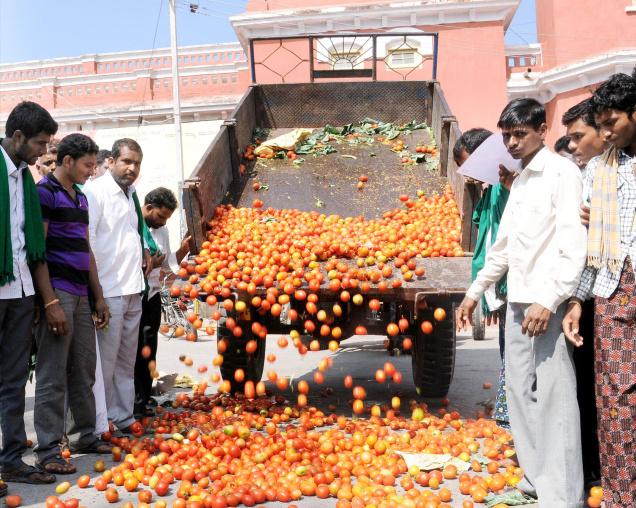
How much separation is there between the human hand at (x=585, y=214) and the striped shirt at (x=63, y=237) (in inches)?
126

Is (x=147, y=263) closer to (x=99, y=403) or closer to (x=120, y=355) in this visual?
(x=120, y=355)

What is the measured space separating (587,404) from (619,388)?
0.60 meters

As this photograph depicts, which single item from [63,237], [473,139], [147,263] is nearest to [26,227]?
[63,237]

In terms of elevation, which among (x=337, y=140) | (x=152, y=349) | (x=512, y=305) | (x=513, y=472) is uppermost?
(x=337, y=140)

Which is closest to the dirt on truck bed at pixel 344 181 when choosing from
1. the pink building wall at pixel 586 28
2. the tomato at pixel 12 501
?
the tomato at pixel 12 501

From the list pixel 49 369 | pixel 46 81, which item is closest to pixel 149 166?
pixel 46 81

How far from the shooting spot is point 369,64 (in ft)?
57.5

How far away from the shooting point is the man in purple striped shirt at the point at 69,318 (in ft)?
14.2

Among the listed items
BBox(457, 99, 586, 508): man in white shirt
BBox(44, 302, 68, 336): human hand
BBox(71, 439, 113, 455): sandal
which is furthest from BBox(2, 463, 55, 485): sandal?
BBox(457, 99, 586, 508): man in white shirt

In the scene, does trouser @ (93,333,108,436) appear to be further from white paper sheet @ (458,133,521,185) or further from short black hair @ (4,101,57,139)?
white paper sheet @ (458,133,521,185)

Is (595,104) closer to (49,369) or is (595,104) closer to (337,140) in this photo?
(49,369)

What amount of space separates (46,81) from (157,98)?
3.94 metres

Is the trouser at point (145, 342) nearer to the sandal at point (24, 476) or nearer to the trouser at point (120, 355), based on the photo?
the trouser at point (120, 355)

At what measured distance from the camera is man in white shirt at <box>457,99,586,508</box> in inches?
131
